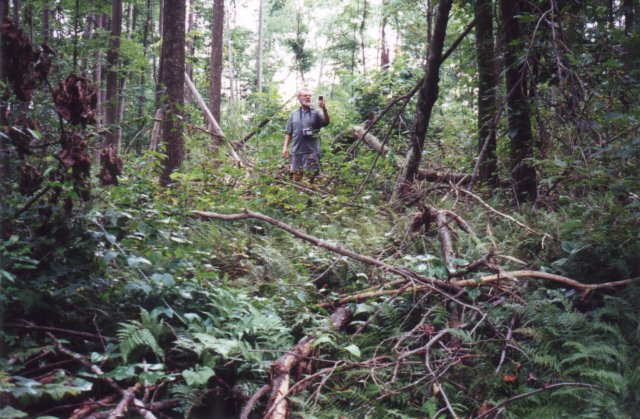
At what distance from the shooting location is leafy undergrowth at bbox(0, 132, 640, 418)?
96.0 inches

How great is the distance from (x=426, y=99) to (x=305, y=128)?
2.85m

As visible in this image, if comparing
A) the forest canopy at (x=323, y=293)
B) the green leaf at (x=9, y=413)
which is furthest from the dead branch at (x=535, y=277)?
the green leaf at (x=9, y=413)

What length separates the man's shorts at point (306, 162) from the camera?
26.4ft

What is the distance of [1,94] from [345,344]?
105 inches

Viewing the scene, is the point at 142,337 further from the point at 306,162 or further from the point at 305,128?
the point at 305,128

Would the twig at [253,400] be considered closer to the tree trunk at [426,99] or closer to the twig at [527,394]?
the twig at [527,394]

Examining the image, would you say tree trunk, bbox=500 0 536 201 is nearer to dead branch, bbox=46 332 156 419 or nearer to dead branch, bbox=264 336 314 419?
dead branch, bbox=264 336 314 419

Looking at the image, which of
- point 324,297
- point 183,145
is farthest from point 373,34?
point 324,297

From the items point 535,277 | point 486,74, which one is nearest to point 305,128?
point 486,74

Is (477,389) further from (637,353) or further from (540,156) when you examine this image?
(540,156)

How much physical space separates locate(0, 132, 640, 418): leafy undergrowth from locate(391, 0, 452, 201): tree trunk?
2402 millimetres

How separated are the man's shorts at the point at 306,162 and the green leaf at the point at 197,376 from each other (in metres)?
5.53

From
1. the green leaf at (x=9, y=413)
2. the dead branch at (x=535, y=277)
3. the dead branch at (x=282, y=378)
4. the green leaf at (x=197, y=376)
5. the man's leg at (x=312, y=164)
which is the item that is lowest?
the dead branch at (x=282, y=378)

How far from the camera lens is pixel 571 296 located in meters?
3.25
